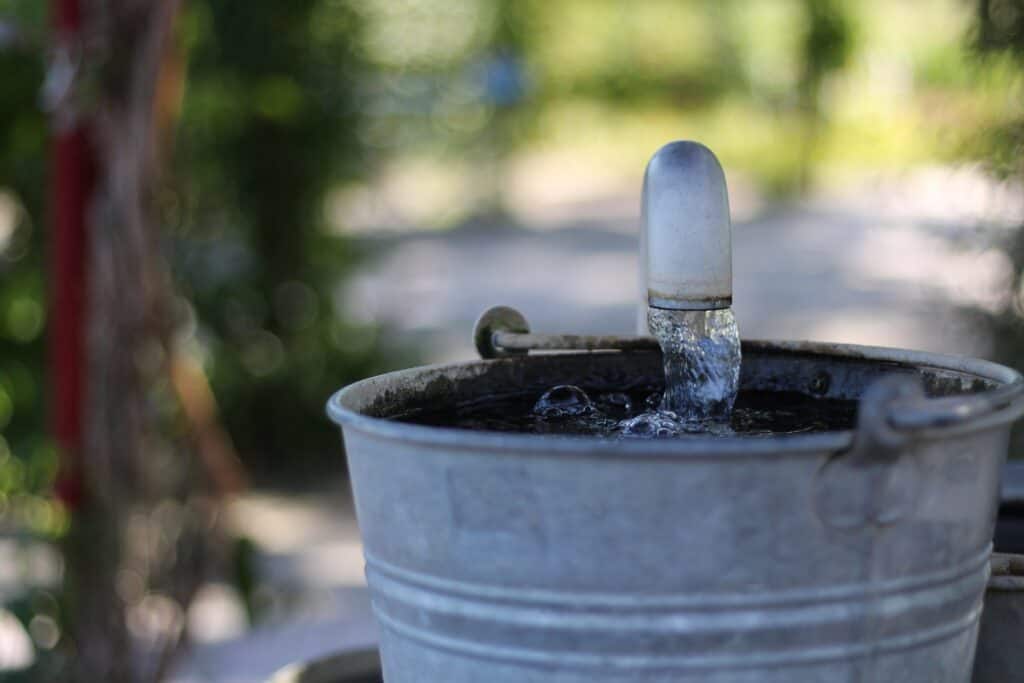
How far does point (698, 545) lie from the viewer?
980mm

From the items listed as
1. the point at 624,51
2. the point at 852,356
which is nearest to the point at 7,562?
the point at 852,356

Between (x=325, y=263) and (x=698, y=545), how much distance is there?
482cm

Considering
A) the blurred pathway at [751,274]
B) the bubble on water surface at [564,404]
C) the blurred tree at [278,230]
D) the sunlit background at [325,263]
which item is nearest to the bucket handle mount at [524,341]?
the bubble on water surface at [564,404]

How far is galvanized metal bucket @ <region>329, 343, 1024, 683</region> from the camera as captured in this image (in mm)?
963

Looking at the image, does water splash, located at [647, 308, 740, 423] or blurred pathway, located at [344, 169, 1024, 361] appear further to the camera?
blurred pathway, located at [344, 169, 1024, 361]

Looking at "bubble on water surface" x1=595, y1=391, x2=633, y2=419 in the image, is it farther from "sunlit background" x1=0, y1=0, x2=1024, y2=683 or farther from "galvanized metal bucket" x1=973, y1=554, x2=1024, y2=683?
"sunlit background" x1=0, y1=0, x2=1024, y2=683

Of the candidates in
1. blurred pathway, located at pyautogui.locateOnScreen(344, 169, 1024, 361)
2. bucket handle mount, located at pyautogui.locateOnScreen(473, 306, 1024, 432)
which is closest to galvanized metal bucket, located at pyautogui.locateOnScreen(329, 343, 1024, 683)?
bucket handle mount, located at pyautogui.locateOnScreen(473, 306, 1024, 432)

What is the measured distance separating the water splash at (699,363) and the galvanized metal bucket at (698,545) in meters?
0.31

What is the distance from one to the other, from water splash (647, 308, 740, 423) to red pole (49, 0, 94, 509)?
1.96m

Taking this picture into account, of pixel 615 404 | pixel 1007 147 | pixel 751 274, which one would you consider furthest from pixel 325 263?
pixel 751 274

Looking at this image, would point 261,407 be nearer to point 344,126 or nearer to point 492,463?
point 344,126

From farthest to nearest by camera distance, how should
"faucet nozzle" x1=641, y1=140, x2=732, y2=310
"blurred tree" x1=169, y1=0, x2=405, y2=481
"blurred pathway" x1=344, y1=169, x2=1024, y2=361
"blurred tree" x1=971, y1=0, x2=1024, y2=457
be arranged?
1. "blurred pathway" x1=344, y1=169, x2=1024, y2=361
2. "blurred tree" x1=169, y1=0, x2=405, y2=481
3. "blurred tree" x1=971, y1=0, x2=1024, y2=457
4. "faucet nozzle" x1=641, y1=140, x2=732, y2=310

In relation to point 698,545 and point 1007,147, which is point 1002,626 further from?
point 1007,147

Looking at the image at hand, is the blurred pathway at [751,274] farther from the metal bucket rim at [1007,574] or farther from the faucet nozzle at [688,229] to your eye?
the faucet nozzle at [688,229]
